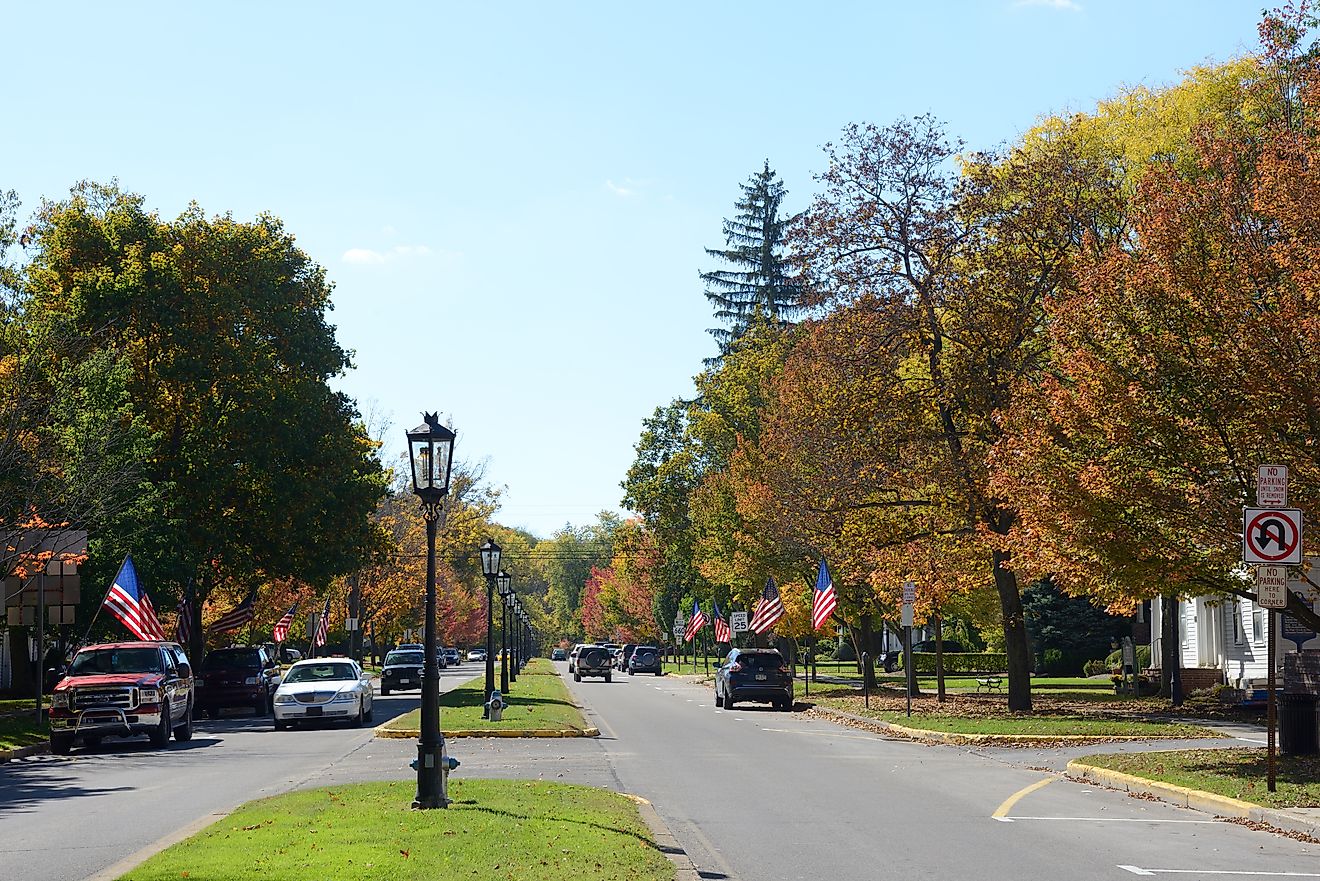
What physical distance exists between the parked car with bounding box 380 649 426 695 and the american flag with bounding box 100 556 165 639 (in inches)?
686

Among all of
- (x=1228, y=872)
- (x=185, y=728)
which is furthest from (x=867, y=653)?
(x=1228, y=872)

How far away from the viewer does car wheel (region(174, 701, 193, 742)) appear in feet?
97.1

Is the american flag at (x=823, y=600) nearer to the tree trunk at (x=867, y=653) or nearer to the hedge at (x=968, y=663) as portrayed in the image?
the tree trunk at (x=867, y=653)

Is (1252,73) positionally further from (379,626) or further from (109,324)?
(379,626)

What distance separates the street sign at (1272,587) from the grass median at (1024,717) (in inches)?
447

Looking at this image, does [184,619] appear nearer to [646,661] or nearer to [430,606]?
[430,606]

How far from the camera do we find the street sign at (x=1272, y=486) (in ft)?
54.1

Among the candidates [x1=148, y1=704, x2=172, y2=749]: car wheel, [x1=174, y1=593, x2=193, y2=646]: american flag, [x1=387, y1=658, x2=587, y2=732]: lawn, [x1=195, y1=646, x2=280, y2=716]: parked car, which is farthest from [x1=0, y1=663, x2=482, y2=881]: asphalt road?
[x1=174, y1=593, x2=193, y2=646]: american flag

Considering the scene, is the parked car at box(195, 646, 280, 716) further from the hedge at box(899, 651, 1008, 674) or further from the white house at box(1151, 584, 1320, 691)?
the hedge at box(899, 651, 1008, 674)

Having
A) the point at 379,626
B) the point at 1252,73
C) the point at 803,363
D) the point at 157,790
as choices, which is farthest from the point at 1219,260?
the point at 379,626

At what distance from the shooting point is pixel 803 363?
124ft

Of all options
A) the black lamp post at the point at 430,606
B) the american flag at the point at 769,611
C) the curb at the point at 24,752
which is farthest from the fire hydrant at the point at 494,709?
the black lamp post at the point at 430,606

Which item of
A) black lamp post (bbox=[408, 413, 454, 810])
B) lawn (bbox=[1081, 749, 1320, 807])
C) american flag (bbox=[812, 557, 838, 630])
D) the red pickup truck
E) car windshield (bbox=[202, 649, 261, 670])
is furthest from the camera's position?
car windshield (bbox=[202, 649, 261, 670])

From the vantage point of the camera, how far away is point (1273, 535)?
1639cm
